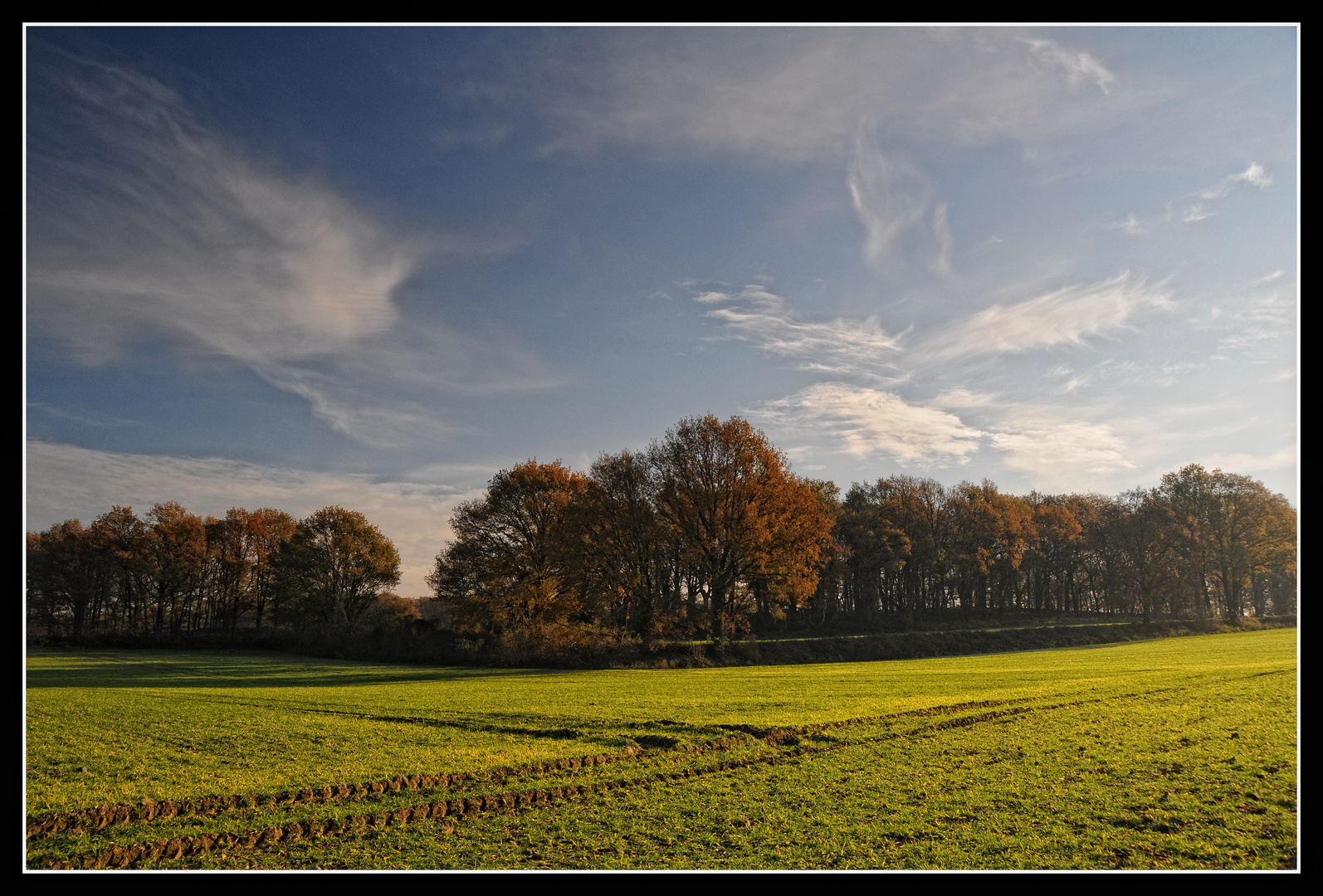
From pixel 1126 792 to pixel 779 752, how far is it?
5.22 metres

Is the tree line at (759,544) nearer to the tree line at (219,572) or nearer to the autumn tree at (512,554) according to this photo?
the autumn tree at (512,554)

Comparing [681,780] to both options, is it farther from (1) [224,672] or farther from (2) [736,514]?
(1) [224,672]

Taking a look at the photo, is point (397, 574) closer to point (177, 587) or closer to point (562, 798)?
point (177, 587)

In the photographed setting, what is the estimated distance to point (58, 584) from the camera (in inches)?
1933

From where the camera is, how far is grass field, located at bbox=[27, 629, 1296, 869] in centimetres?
683

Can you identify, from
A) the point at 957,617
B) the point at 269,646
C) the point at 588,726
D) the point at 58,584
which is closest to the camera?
the point at 588,726

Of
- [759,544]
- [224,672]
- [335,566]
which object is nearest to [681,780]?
[759,544]

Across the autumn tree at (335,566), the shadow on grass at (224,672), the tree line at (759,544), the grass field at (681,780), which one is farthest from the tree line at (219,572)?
the grass field at (681,780)

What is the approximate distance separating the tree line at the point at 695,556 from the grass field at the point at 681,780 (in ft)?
54.2

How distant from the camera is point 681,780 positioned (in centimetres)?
984

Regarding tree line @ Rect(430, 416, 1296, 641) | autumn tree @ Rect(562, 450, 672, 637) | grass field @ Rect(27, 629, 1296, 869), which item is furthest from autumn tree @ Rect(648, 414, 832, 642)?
grass field @ Rect(27, 629, 1296, 869)

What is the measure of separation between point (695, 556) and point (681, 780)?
3110 centimetres

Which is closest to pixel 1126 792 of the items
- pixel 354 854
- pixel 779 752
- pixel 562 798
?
pixel 779 752

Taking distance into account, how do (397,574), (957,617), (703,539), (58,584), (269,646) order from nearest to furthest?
(703,539) → (58,584) → (269,646) → (397,574) → (957,617)
